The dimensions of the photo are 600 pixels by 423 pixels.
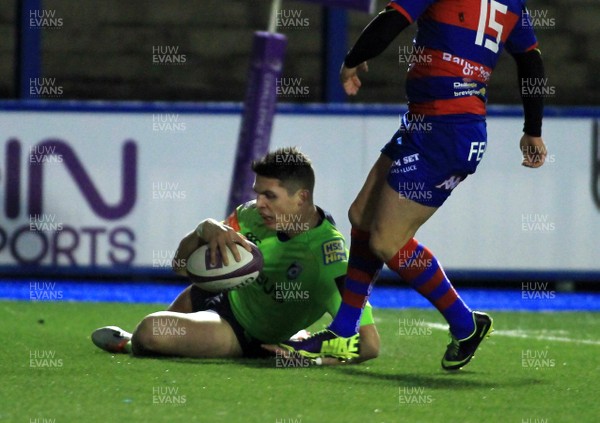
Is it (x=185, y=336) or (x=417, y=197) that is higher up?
(x=417, y=197)

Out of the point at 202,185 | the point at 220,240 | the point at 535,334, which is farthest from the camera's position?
the point at 202,185

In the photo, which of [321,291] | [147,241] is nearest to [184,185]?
[147,241]

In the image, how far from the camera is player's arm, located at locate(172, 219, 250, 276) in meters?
6.54

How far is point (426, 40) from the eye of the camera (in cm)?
654

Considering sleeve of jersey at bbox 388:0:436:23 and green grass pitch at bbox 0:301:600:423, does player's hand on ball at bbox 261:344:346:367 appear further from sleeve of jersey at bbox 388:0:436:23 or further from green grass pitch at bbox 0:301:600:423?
sleeve of jersey at bbox 388:0:436:23

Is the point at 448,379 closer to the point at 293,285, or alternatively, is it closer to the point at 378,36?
the point at 293,285

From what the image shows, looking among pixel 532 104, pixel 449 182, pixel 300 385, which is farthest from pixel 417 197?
pixel 300 385

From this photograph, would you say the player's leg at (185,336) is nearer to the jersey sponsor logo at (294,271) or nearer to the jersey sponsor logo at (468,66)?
the jersey sponsor logo at (294,271)

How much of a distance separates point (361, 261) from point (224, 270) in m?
0.66

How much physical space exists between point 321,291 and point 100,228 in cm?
485

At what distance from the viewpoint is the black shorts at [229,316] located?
22.8 feet

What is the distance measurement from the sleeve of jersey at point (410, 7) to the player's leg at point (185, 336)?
1754mm

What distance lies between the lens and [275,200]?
672 cm

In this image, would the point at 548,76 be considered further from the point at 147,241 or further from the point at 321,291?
the point at 321,291
